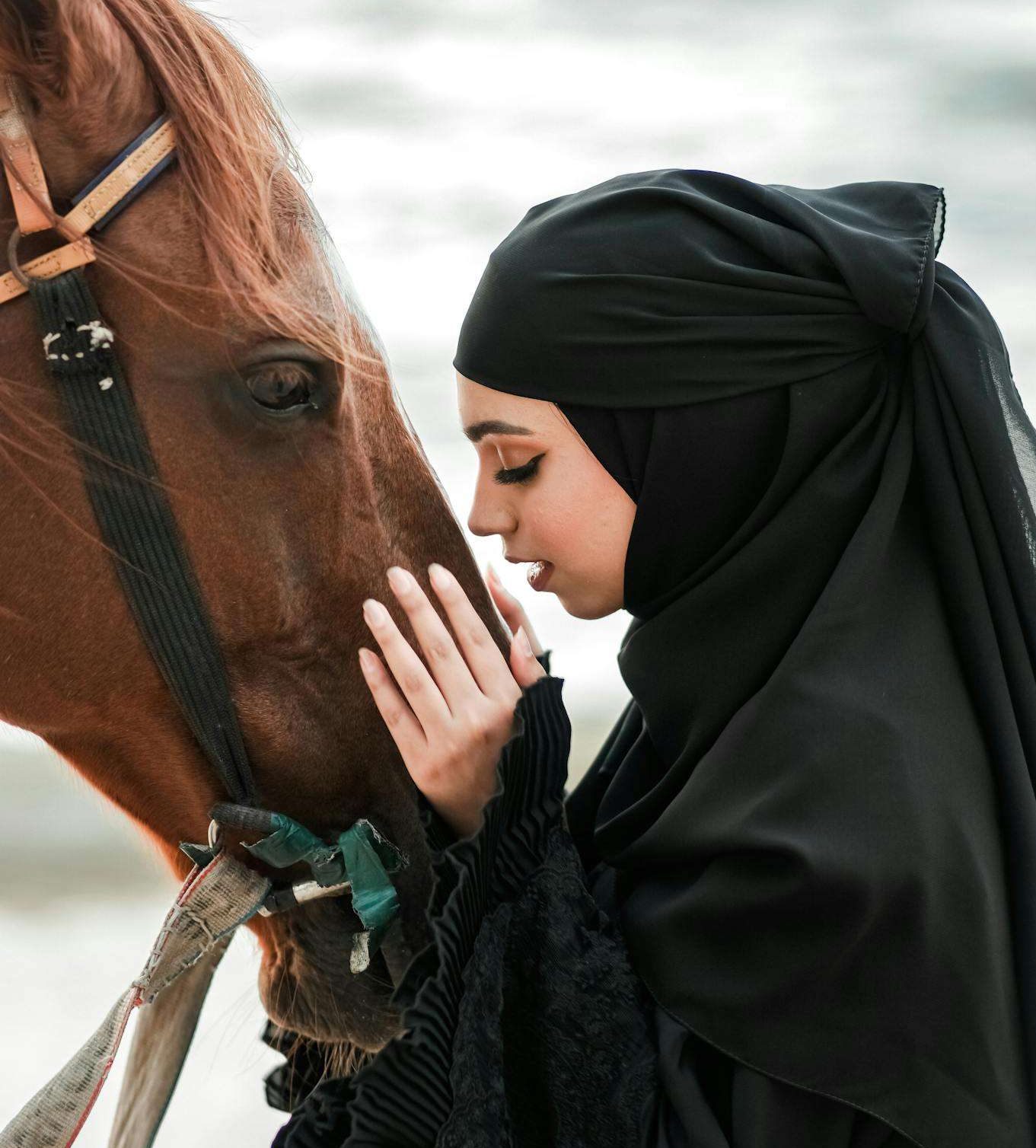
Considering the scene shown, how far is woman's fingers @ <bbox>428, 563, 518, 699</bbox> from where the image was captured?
1513 millimetres

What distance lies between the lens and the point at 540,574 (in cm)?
156

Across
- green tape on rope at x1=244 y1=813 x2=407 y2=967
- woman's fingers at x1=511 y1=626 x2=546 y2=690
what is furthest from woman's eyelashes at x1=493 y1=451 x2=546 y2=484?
green tape on rope at x1=244 y1=813 x2=407 y2=967

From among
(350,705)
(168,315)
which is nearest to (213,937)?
(350,705)

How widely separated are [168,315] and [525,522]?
494 mm

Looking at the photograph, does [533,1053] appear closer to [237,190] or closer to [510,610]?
[510,610]

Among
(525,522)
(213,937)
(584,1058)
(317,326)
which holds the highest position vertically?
(317,326)

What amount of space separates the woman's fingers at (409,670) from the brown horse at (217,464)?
10 centimetres

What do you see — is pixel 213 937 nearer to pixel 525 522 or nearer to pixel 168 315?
pixel 525 522

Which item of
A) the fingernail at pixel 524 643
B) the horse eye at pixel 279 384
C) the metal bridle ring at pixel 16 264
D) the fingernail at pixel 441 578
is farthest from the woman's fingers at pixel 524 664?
the metal bridle ring at pixel 16 264

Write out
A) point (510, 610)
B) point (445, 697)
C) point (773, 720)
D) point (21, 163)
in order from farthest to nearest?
point (510, 610) → point (445, 697) → point (21, 163) → point (773, 720)

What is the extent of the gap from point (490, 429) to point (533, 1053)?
707 millimetres

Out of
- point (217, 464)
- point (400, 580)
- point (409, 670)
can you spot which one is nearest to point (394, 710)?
point (409, 670)

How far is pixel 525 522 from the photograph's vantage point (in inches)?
58.7

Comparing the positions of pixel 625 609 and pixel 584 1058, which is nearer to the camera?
pixel 584 1058
